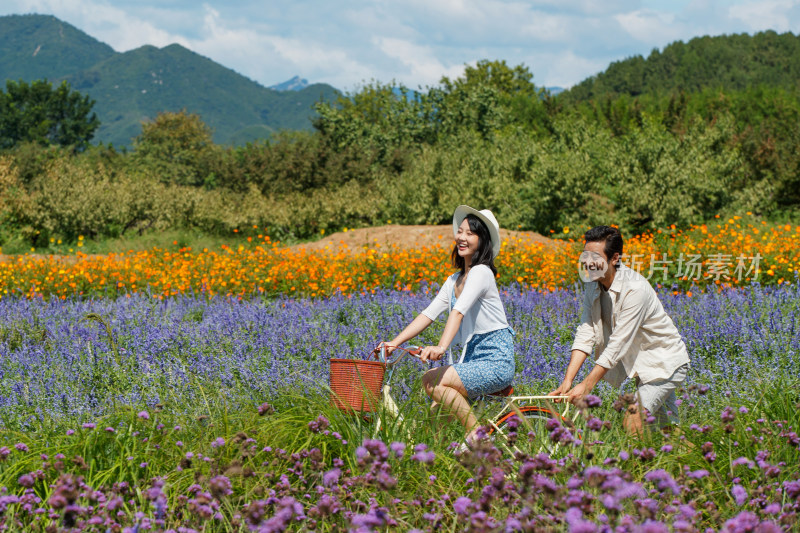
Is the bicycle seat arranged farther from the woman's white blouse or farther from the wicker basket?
the wicker basket

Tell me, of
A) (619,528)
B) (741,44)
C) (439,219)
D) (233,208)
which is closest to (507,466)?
(619,528)

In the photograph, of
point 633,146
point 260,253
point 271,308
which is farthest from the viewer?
point 633,146

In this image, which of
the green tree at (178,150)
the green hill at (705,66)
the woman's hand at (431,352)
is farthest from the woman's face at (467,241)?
the green hill at (705,66)

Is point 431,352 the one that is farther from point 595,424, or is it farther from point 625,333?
point 595,424

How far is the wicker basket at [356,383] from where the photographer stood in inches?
116

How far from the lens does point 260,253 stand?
31.6 ft

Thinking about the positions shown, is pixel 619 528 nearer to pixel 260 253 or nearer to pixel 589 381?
pixel 589 381

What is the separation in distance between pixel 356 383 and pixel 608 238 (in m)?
1.35

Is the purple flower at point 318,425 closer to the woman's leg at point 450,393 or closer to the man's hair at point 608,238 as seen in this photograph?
the woman's leg at point 450,393

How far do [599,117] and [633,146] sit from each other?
1654 cm

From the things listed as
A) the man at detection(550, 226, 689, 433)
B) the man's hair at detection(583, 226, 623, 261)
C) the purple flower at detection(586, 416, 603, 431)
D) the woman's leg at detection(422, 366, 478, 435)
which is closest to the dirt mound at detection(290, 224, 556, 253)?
the man at detection(550, 226, 689, 433)

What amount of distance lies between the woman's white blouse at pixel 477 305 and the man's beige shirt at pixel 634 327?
1.40ft

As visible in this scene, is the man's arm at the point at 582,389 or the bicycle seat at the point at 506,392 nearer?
the man's arm at the point at 582,389

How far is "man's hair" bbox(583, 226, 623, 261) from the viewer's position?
321 cm
